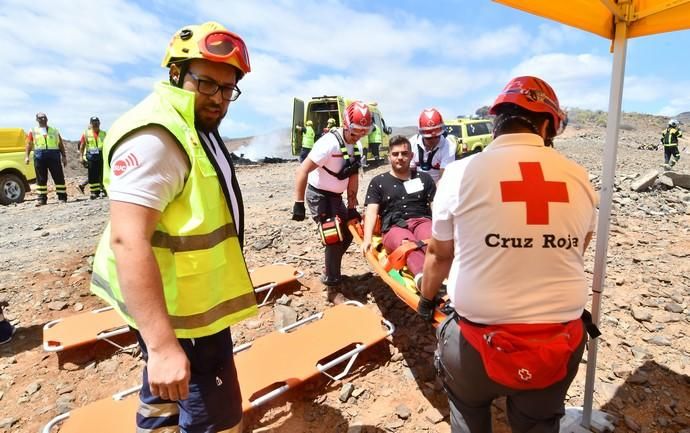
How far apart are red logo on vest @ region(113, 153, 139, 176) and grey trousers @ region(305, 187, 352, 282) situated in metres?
2.91

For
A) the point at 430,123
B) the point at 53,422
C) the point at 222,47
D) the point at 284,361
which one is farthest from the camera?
the point at 430,123

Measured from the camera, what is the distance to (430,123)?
4582 mm

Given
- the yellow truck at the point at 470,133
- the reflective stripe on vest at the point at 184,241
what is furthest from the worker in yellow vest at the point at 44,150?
the yellow truck at the point at 470,133

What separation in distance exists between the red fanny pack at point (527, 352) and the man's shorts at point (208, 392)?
3.29 ft

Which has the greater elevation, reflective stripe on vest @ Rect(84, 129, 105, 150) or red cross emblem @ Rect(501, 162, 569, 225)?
reflective stripe on vest @ Rect(84, 129, 105, 150)

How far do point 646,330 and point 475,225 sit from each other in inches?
113

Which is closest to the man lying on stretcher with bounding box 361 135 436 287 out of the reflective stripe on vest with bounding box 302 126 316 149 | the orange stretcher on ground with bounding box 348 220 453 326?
the orange stretcher on ground with bounding box 348 220 453 326

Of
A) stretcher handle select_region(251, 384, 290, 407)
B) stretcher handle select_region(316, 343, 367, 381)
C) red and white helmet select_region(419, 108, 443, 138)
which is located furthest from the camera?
red and white helmet select_region(419, 108, 443, 138)

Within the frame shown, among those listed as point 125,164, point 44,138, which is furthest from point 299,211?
point 44,138

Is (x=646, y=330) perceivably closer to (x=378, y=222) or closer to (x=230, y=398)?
(x=378, y=222)

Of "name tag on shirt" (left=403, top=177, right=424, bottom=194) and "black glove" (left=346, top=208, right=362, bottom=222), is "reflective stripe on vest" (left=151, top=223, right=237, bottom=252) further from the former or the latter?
"black glove" (left=346, top=208, right=362, bottom=222)

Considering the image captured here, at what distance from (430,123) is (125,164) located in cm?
393

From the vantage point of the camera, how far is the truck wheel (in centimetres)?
942

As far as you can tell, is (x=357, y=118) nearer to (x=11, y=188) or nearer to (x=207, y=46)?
(x=207, y=46)
